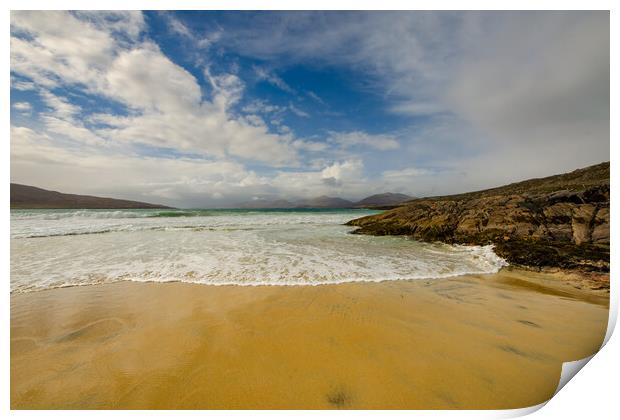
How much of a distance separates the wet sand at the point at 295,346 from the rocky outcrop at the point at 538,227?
2.04 m

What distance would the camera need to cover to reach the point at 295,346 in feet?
9.32

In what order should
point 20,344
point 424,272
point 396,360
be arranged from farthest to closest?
point 424,272 < point 20,344 < point 396,360

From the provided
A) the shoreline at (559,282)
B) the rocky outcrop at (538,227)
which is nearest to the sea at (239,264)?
the shoreline at (559,282)

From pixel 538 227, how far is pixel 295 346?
33.7ft

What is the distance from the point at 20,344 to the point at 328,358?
401 centimetres

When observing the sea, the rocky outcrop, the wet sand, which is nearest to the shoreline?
the sea

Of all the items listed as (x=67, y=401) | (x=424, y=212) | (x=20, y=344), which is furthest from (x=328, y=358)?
(x=424, y=212)

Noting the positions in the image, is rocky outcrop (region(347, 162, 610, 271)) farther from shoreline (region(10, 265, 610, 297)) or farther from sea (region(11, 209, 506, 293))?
sea (region(11, 209, 506, 293))

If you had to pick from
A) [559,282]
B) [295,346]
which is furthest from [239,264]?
[559,282]

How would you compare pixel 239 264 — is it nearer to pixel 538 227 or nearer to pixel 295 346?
pixel 295 346

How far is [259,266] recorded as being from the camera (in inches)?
250

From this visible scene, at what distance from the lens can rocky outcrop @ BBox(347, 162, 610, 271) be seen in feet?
20.9

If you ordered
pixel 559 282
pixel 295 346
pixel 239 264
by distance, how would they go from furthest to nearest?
pixel 239 264 → pixel 559 282 → pixel 295 346

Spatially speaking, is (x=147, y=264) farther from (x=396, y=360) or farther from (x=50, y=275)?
(x=396, y=360)
